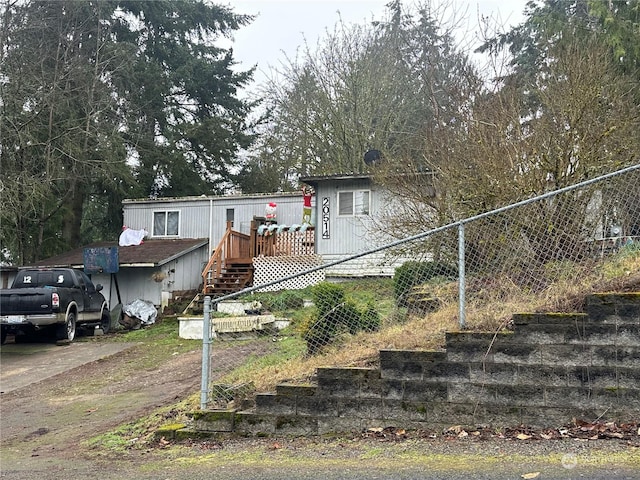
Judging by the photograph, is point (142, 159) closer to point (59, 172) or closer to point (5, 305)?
point (59, 172)

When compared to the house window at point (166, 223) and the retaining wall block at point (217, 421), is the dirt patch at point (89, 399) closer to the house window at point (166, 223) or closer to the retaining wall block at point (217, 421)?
the retaining wall block at point (217, 421)

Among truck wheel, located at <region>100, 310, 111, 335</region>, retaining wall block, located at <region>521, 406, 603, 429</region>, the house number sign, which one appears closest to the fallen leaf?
retaining wall block, located at <region>521, 406, 603, 429</region>

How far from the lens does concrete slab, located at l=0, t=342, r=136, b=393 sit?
11.4m

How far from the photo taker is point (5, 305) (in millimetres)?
14266

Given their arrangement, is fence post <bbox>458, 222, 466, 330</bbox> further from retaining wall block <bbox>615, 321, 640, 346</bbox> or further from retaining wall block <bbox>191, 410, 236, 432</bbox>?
retaining wall block <bbox>191, 410, 236, 432</bbox>

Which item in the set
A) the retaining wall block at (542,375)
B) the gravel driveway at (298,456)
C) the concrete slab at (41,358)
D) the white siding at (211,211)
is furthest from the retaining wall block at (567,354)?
the white siding at (211,211)

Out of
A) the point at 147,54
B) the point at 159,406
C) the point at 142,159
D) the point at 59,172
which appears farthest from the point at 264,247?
the point at 147,54

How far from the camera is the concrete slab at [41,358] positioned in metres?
11.4

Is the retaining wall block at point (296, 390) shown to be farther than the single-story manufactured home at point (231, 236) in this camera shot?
No

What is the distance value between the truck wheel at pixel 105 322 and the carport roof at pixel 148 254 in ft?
7.33

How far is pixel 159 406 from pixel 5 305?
8.46m

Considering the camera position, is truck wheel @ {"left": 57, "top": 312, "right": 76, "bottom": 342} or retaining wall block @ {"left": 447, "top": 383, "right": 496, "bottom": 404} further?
truck wheel @ {"left": 57, "top": 312, "right": 76, "bottom": 342}

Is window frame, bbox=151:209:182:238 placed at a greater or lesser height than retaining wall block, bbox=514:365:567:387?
greater

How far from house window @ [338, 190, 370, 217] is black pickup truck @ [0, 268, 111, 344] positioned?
7.85m
